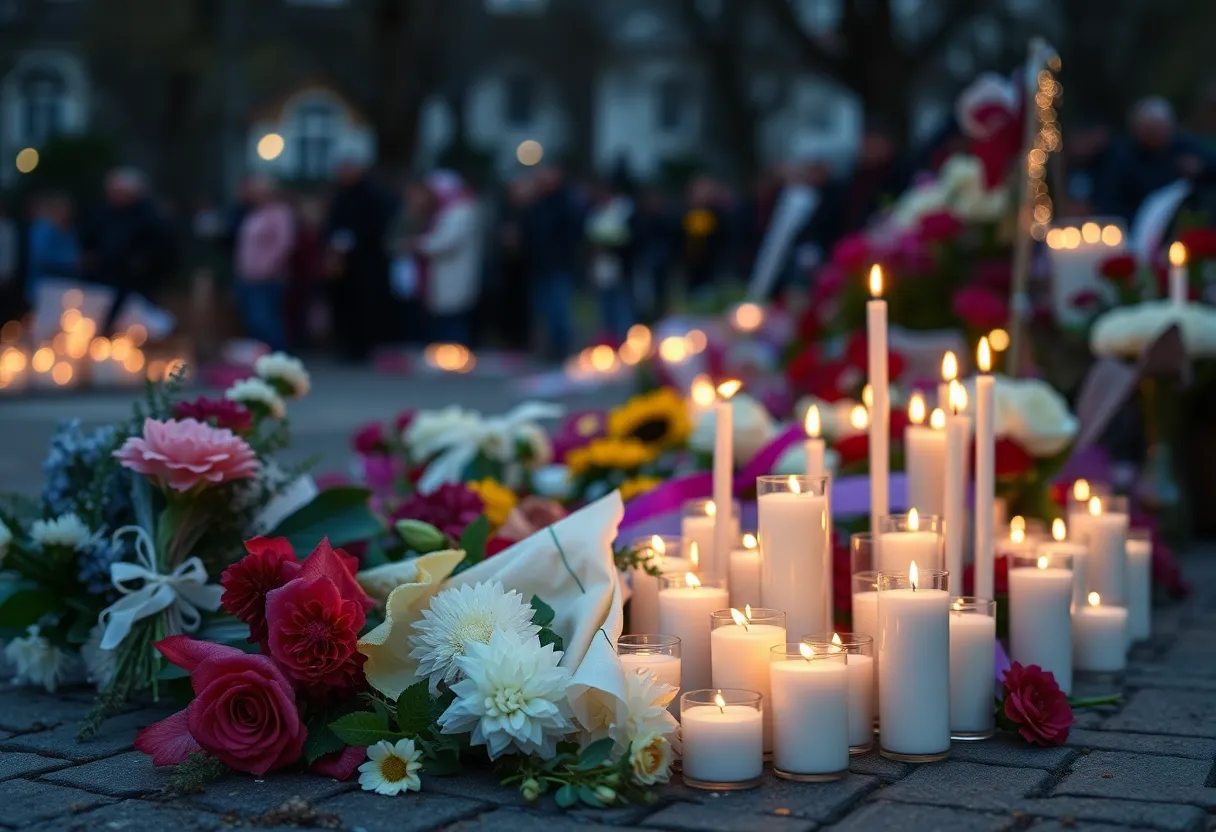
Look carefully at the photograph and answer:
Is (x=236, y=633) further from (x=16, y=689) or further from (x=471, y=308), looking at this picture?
(x=471, y=308)

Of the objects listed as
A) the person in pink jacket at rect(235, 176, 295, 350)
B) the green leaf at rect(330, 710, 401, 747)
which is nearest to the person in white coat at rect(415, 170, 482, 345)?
the person in pink jacket at rect(235, 176, 295, 350)

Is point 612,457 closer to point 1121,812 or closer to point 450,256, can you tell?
point 1121,812

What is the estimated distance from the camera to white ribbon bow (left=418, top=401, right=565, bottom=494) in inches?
201

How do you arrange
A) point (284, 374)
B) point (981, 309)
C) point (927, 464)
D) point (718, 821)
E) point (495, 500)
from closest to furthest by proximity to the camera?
1. point (718, 821)
2. point (927, 464)
3. point (284, 374)
4. point (495, 500)
5. point (981, 309)

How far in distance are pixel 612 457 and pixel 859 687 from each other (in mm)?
2306

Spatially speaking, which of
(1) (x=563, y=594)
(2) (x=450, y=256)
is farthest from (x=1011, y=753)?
(2) (x=450, y=256)

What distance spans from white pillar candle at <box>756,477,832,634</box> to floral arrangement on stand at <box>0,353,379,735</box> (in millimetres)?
953

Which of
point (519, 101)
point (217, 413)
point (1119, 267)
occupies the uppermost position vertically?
point (519, 101)

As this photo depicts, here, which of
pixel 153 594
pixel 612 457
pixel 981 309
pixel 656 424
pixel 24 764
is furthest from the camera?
pixel 981 309

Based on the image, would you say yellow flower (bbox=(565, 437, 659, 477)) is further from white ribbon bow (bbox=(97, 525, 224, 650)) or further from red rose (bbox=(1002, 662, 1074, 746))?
red rose (bbox=(1002, 662, 1074, 746))

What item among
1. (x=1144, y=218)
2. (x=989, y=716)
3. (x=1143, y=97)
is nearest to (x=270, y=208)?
(x=1144, y=218)

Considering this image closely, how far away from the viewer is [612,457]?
17.7 feet

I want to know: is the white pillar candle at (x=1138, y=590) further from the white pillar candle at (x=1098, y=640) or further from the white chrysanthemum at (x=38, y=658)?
the white chrysanthemum at (x=38, y=658)

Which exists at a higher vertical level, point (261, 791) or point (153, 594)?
point (153, 594)
